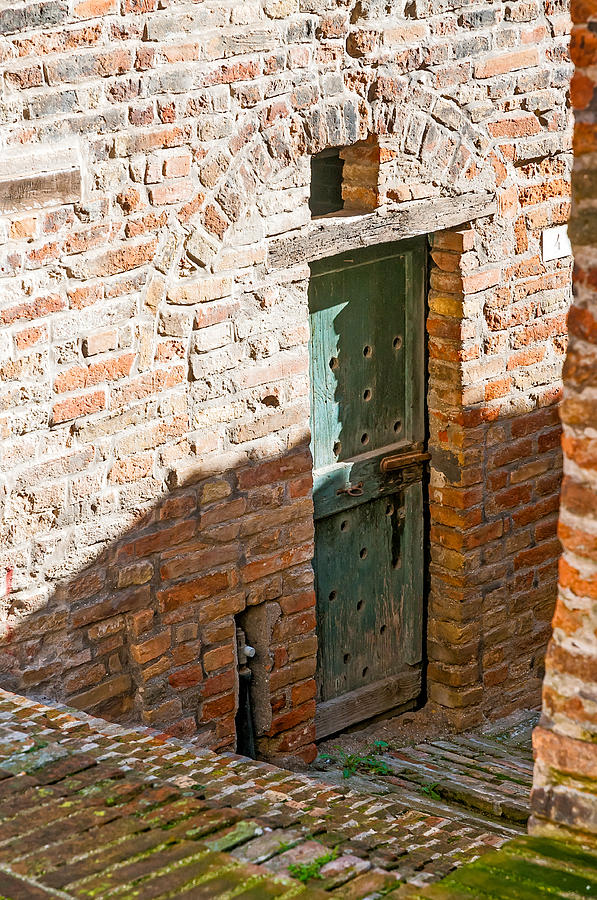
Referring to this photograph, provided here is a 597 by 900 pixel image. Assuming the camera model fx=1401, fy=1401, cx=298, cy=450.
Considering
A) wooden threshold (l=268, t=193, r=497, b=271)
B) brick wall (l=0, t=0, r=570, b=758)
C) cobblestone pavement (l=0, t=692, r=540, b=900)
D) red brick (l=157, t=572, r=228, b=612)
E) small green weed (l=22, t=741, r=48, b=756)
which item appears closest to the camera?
cobblestone pavement (l=0, t=692, r=540, b=900)

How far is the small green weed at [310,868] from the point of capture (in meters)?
3.23

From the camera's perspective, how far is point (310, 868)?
10.7 ft

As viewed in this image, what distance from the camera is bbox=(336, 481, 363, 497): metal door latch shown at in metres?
6.09

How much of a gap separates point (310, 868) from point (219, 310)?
2.45 meters

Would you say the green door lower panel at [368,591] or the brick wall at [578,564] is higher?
the brick wall at [578,564]

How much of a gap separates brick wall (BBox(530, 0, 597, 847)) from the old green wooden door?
9.45 ft

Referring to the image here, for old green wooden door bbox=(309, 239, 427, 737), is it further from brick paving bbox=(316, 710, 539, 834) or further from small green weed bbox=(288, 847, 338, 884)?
small green weed bbox=(288, 847, 338, 884)

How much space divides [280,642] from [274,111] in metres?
2.12

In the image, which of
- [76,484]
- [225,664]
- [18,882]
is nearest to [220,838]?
[18,882]

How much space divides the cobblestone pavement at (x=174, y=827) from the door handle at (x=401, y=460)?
1.84 metres

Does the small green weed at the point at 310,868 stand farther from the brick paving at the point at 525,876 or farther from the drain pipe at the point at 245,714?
the drain pipe at the point at 245,714

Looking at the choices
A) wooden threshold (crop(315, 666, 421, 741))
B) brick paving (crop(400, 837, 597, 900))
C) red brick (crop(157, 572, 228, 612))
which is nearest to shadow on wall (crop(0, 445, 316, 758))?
red brick (crop(157, 572, 228, 612))

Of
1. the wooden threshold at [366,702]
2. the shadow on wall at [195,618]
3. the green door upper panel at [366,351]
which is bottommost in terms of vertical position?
the wooden threshold at [366,702]

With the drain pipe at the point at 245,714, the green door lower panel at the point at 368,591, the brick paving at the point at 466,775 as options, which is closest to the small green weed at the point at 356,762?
the brick paving at the point at 466,775
